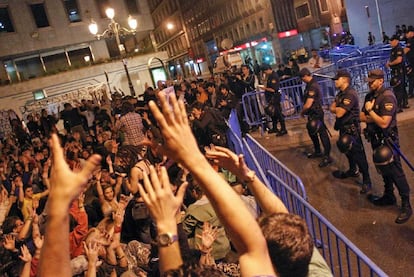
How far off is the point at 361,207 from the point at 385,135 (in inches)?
44.1

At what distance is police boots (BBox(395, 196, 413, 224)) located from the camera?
4574 millimetres

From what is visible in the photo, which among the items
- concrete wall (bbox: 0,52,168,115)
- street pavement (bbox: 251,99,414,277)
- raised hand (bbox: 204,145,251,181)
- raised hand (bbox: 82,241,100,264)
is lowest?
street pavement (bbox: 251,99,414,277)

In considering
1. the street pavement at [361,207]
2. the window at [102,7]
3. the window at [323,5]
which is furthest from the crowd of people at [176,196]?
the window at [102,7]

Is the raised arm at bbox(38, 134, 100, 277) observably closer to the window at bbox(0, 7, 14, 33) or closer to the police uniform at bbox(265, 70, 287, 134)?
the police uniform at bbox(265, 70, 287, 134)

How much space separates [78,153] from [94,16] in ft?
94.2

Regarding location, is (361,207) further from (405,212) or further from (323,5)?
(323,5)

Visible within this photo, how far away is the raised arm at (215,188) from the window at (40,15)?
34.7 metres

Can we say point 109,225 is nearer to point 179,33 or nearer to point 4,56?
point 4,56

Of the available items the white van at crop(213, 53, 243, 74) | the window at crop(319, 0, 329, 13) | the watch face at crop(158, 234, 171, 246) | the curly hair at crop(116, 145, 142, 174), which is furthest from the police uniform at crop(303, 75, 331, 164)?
the window at crop(319, 0, 329, 13)

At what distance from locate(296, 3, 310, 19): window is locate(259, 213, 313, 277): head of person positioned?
98.3 ft

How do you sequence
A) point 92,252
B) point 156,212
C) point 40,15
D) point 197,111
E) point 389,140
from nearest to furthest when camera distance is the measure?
point 156,212 < point 92,252 < point 389,140 < point 197,111 < point 40,15

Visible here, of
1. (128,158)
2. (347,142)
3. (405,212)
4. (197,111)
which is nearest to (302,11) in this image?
(197,111)

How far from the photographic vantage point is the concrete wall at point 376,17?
20.2m

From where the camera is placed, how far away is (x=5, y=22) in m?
30.5
